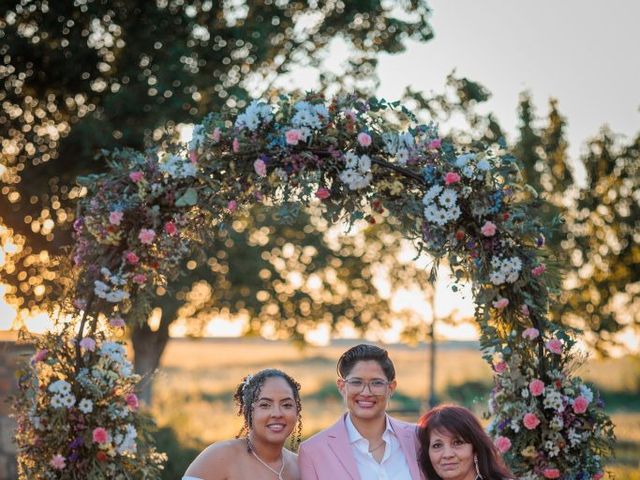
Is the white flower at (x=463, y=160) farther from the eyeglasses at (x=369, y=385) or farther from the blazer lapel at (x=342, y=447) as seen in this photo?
the blazer lapel at (x=342, y=447)

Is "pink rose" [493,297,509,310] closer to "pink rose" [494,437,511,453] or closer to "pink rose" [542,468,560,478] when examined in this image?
"pink rose" [494,437,511,453]

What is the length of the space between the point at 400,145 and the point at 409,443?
218 cm

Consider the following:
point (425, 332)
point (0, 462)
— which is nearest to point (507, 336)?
point (0, 462)

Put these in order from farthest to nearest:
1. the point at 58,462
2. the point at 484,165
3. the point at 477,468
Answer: the point at 484,165
the point at 58,462
the point at 477,468

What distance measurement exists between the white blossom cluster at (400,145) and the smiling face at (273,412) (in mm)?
1989

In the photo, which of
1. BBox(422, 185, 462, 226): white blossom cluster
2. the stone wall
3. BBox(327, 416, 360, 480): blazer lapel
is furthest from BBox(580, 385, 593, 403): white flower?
the stone wall

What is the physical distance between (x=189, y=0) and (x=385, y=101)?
22.0 ft

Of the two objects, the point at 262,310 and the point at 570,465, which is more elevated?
the point at 262,310

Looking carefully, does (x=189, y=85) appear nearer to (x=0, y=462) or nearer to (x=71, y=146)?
(x=71, y=146)

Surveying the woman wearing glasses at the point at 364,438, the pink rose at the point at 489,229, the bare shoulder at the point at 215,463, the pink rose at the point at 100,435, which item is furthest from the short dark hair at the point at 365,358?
the pink rose at the point at 100,435

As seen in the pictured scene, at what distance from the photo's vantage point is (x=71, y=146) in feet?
41.2

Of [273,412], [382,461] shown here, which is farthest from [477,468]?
[273,412]

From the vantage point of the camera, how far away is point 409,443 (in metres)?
5.73

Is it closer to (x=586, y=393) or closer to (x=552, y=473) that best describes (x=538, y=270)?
(x=586, y=393)
